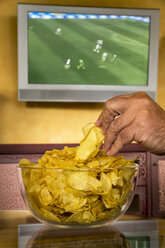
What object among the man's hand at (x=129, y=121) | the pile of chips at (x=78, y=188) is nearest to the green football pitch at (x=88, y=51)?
the man's hand at (x=129, y=121)

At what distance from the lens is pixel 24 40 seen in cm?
246

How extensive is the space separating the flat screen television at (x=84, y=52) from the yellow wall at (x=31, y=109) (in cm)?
13

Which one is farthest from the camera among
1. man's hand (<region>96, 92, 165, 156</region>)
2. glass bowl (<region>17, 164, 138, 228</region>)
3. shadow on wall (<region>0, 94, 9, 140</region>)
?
shadow on wall (<region>0, 94, 9, 140</region>)

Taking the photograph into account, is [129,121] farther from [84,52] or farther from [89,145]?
[84,52]

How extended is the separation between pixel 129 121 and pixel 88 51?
1752 mm

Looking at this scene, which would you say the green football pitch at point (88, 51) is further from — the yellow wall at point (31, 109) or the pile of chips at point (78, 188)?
the pile of chips at point (78, 188)

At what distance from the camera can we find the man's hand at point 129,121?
2.91 feet

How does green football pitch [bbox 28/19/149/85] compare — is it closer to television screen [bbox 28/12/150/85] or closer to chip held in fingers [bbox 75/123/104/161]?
television screen [bbox 28/12/150/85]

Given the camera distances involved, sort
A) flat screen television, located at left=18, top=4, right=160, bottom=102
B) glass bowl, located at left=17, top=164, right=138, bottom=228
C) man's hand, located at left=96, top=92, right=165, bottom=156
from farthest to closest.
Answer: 1. flat screen television, located at left=18, top=4, right=160, bottom=102
2. man's hand, located at left=96, top=92, right=165, bottom=156
3. glass bowl, located at left=17, top=164, right=138, bottom=228

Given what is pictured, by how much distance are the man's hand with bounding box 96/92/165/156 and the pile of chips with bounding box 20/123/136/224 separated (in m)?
0.13

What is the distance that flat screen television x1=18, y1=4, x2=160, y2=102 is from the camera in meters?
2.47

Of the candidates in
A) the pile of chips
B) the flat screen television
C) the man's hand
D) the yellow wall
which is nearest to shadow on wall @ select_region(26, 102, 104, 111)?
the yellow wall

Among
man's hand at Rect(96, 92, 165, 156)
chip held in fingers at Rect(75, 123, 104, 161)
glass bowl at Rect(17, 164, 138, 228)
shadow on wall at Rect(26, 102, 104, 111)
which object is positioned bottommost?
glass bowl at Rect(17, 164, 138, 228)

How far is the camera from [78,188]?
69 cm
